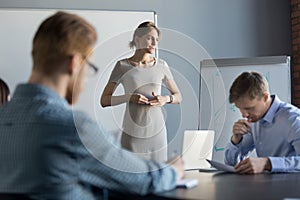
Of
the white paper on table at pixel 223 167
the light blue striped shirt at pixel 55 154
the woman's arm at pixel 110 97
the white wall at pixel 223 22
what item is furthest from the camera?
the white wall at pixel 223 22

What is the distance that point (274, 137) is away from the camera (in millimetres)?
2219

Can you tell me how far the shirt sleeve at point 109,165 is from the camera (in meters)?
1.24

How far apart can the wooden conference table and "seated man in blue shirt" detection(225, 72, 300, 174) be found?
0.16 metres

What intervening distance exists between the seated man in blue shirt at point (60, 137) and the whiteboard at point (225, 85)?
229cm

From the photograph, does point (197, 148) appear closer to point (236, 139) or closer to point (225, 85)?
point (236, 139)

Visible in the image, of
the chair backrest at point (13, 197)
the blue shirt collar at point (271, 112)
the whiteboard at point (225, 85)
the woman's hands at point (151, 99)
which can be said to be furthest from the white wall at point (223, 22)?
the chair backrest at point (13, 197)

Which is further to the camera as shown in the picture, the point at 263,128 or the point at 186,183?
the point at 263,128

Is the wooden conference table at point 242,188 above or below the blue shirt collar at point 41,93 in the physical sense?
below

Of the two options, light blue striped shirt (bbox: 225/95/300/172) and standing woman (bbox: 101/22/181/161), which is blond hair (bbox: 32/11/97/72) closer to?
standing woman (bbox: 101/22/181/161)

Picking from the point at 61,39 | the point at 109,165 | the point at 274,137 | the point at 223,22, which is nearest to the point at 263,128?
the point at 274,137

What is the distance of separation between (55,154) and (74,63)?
0.23 m

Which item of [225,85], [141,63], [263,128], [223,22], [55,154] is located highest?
[223,22]

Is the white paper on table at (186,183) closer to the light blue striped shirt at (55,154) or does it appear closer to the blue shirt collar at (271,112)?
the light blue striped shirt at (55,154)

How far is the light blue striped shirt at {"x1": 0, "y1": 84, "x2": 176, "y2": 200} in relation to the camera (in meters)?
1.21
